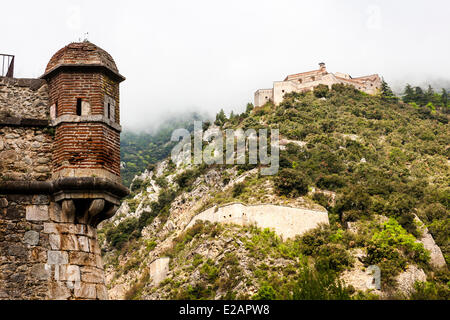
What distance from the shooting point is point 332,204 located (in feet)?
178

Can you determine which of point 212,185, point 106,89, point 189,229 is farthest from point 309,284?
point 212,185

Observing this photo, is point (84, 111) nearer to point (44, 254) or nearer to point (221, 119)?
point (44, 254)

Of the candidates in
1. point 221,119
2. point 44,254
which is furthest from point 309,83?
point 44,254

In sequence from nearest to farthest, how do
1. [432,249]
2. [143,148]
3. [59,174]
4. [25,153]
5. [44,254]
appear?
[44,254] < [59,174] < [25,153] < [432,249] < [143,148]

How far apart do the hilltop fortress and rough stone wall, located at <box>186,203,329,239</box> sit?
3974 cm

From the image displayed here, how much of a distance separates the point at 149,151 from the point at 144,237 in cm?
4845

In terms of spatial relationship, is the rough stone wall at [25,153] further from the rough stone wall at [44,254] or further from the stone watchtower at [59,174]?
the rough stone wall at [44,254]

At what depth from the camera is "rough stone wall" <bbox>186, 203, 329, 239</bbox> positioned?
4841cm

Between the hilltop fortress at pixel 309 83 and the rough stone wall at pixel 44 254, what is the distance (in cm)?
7875

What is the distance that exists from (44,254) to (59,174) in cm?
128

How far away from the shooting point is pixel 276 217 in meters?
48.7

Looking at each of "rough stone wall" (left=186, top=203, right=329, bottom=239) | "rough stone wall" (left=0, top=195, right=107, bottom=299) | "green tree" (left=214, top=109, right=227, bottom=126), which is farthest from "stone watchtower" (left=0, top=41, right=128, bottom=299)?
"green tree" (left=214, top=109, right=227, bottom=126)

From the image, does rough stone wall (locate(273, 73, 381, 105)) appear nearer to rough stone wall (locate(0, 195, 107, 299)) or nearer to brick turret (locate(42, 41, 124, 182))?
brick turret (locate(42, 41, 124, 182))
